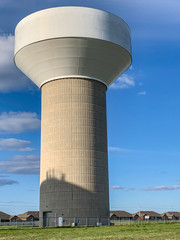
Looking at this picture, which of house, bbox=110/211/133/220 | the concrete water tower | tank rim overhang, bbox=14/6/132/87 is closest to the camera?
tank rim overhang, bbox=14/6/132/87

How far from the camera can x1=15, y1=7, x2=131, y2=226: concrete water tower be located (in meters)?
30.9

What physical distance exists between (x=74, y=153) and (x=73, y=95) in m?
5.48

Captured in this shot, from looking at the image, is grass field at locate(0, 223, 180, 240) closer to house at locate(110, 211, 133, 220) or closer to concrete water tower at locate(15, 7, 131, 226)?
concrete water tower at locate(15, 7, 131, 226)

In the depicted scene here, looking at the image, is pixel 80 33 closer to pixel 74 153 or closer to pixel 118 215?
pixel 74 153

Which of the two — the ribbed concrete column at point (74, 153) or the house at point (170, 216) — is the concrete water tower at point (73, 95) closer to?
the ribbed concrete column at point (74, 153)

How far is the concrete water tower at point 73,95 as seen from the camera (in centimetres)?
3089

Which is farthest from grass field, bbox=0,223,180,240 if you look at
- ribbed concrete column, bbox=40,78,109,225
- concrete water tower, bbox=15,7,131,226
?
concrete water tower, bbox=15,7,131,226

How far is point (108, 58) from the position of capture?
32.6m

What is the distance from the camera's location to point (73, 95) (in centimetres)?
3328

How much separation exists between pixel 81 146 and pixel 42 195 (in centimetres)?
607

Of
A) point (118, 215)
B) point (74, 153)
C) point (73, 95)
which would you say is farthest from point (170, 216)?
point (73, 95)

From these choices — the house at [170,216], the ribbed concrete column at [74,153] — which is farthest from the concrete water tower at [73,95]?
the house at [170,216]

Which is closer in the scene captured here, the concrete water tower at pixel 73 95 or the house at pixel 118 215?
the concrete water tower at pixel 73 95

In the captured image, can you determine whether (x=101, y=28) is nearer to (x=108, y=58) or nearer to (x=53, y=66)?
(x=108, y=58)
